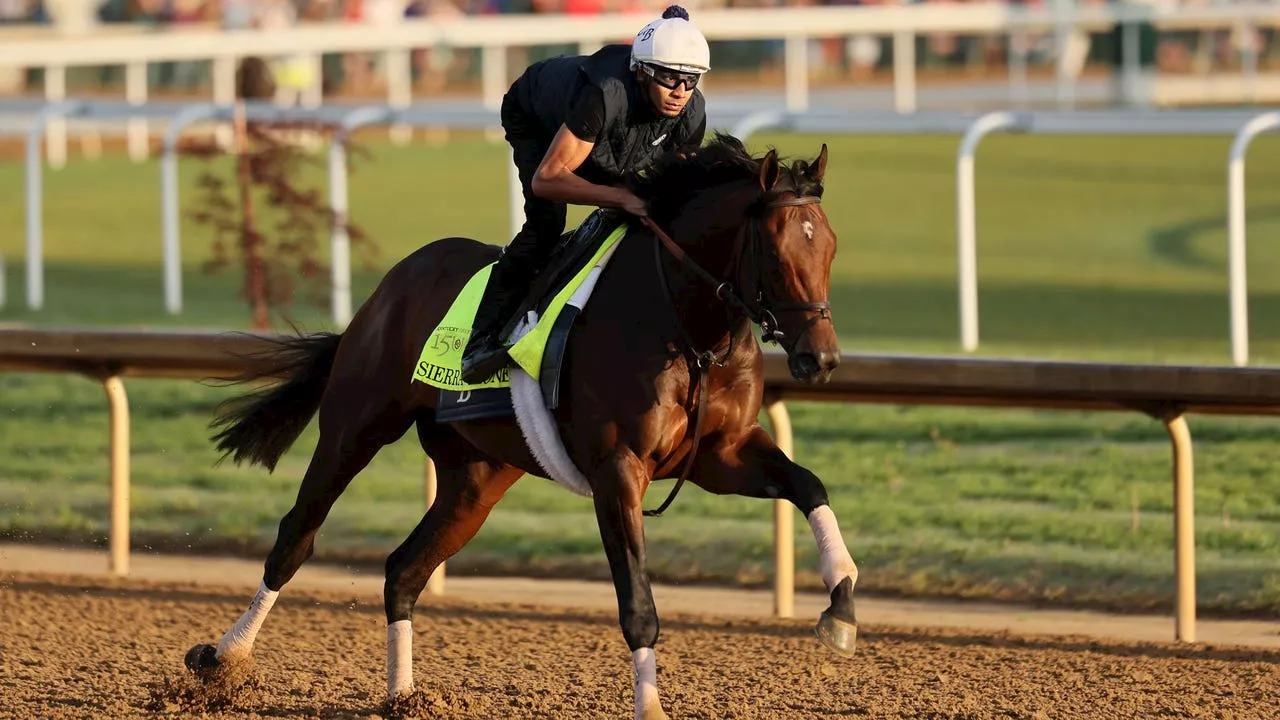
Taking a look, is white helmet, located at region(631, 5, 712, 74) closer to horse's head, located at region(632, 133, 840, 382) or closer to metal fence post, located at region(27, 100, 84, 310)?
horse's head, located at region(632, 133, 840, 382)

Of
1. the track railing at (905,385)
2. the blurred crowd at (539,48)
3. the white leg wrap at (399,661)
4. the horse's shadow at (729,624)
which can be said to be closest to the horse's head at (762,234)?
the white leg wrap at (399,661)

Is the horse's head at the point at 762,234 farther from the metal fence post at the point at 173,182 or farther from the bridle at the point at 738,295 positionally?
the metal fence post at the point at 173,182

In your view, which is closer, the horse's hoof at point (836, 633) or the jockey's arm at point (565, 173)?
the horse's hoof at point (836, 633)

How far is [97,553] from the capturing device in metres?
7.78

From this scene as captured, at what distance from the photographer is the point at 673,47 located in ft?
15.4

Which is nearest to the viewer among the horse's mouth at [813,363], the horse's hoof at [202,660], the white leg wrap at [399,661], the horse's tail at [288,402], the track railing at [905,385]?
the horse's mouth at [813,363]

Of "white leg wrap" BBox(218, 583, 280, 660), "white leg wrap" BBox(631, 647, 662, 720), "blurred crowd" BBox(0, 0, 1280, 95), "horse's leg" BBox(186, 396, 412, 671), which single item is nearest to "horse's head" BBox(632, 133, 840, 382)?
"white leg wrap" BBox(631, 647, 662, 720)

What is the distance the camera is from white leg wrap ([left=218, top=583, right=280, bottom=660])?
213 inches

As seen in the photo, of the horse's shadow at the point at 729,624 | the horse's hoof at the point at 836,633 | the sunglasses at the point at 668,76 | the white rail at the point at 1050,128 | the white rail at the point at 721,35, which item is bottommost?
the horse's shadow at the point at 729,624

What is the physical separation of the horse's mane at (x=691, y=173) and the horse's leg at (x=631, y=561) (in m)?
0.64

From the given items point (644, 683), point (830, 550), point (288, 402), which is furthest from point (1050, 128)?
point (644, 683)

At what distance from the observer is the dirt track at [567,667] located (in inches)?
207

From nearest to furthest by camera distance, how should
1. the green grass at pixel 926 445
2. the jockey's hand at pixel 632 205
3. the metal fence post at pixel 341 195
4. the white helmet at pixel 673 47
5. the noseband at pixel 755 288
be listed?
the noseband at pixel 755 288 < the white helmet at pixel 673 47 < the jockey's hand at pixel 632 205 < the green grass at pixel 926 445 < the metal fence post at pixel 341 195

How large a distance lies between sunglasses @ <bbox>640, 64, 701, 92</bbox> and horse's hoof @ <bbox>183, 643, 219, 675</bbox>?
1960 mm
